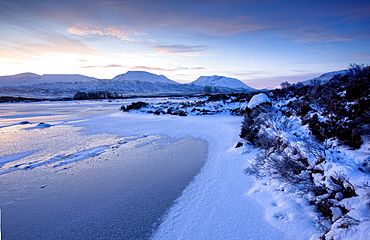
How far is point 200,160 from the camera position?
20.5 ft

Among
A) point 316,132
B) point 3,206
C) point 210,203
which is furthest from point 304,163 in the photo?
point 3,206

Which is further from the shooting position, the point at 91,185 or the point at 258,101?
the point at 258,101

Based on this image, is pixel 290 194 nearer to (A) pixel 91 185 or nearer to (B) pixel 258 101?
(A) pixel 91 185

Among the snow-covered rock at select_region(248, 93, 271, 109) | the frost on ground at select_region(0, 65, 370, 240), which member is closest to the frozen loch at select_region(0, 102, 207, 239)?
the frost on ground at select_region(0, 65, 370, 240)

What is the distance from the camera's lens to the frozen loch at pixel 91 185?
315 centimetres

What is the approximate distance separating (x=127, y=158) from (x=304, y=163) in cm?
500

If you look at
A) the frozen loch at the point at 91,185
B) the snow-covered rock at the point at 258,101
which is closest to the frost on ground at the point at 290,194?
the frozen loch at the point at 91,185

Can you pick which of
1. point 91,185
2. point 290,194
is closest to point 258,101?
point 290,194

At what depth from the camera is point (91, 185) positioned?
15.0 feet

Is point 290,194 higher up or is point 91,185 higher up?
point 290,194

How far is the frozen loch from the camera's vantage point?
3152 millimetres

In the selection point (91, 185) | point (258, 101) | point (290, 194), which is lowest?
point (91, 185)

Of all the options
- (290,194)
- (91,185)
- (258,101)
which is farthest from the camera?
(258,101)

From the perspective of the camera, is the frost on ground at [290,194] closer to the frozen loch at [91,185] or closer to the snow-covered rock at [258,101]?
the frozen loch at [91,185]
